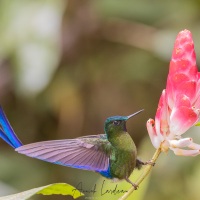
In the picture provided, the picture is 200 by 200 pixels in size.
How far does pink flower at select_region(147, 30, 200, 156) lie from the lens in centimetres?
126

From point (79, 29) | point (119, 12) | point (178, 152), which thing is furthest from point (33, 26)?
point (178, 152)

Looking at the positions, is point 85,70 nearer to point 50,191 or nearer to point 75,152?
point 50,191

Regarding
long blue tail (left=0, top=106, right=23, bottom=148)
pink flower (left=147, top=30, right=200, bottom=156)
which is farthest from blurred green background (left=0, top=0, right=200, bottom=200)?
long blue tail (left=0, top=106, right=23, bottom=148)

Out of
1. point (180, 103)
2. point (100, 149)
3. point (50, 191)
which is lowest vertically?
point (50, 191)

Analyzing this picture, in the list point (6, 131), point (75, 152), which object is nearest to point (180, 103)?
point (75, 152)

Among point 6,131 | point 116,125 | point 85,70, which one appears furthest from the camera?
point 85,70

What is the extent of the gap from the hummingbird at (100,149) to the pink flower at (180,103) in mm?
80

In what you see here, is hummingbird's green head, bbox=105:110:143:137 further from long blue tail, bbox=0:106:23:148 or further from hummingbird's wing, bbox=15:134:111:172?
long blue tail, bbox=0:106:23:148

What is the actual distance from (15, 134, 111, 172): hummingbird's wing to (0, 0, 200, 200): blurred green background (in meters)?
1.52

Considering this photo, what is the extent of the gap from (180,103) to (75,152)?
0.86 feet

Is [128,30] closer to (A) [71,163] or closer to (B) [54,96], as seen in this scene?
(B) [54,96]

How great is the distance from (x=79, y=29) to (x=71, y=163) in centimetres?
229

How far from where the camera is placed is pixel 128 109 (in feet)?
12.3

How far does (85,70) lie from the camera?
141 inches
